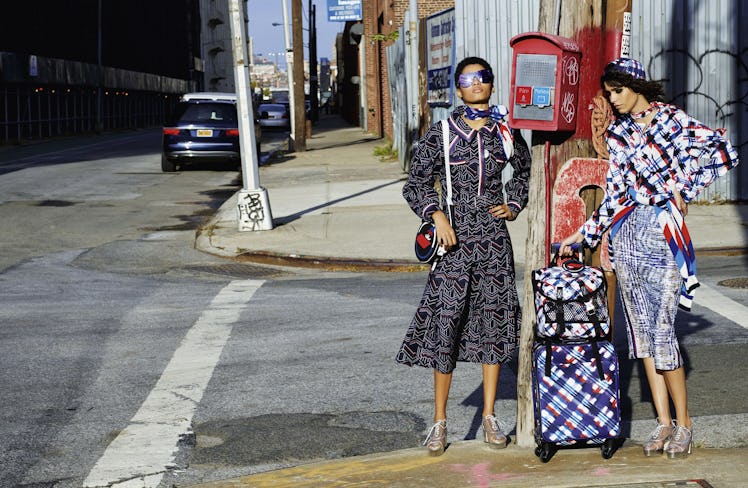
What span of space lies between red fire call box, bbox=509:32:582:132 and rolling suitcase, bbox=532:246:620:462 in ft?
2.41

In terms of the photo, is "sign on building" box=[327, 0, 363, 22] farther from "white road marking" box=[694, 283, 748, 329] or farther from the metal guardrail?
"white road marking" box=[694, 283, 748, 329]

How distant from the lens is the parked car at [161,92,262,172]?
89.8ft

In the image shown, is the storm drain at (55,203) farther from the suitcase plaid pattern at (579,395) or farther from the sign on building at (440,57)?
the suitcase plaid pattern at (579,395)

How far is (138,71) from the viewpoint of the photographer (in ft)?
284

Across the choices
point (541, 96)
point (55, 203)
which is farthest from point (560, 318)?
point (55, 203)

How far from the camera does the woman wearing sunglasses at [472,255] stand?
5.30 metres

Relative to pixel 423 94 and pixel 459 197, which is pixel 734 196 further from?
pixel 459 197

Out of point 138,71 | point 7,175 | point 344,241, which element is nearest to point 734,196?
point 344,241

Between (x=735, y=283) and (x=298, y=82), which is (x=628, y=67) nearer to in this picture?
(x=735, y=283)

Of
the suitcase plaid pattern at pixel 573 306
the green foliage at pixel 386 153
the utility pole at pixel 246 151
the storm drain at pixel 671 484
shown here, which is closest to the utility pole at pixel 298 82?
the green foliage at pixel 386 153

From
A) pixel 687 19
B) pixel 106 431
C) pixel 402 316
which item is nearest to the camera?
pixel 106 431

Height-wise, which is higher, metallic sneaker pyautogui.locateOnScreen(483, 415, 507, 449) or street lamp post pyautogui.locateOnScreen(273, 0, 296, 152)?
street lamp post pyautogui.locateOnScreen(273, 0, 296, 152)

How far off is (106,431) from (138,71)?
274 feet

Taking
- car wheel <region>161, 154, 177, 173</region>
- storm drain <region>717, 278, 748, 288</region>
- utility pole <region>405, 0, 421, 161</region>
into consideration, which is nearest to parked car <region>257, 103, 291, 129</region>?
car wheel <region>161, 154, 177, 173</region>
